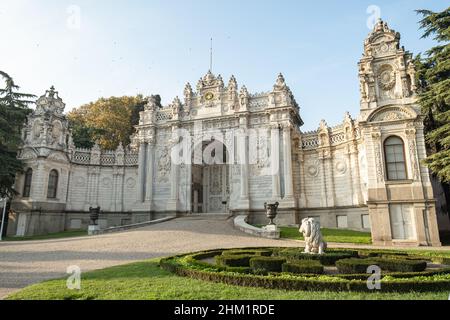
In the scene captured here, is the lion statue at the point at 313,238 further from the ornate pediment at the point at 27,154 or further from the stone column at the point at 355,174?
the ornate pediment at the point at 27,154

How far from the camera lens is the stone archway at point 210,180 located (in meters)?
33.8

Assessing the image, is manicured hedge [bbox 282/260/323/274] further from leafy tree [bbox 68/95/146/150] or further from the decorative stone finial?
leafy tree [bbox 68/95/146/150]

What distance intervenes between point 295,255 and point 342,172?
59.4 ft

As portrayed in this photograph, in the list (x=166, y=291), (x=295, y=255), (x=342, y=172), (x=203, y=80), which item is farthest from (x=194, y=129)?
(x=166, y=291)

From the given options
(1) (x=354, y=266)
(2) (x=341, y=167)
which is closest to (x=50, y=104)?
(2) (x=341, y=167)

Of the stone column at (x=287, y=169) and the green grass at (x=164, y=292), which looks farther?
the stone column at (x=287, y=169)

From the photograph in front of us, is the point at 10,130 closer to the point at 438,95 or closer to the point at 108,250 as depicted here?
the point at 108,250

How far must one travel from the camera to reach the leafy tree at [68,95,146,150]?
142 ft

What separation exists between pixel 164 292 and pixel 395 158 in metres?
18.6

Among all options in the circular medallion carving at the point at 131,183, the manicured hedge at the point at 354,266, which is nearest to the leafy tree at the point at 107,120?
Result: the circular medallion carving at the point at 131,183

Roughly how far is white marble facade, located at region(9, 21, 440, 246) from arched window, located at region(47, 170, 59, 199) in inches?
15.8

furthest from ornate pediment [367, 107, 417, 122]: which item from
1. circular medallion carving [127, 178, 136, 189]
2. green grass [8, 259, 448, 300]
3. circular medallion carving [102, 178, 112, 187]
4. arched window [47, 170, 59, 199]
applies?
arched window [47, 170, 59, 199]

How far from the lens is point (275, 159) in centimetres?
2908

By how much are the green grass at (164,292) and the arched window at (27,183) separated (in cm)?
2553
